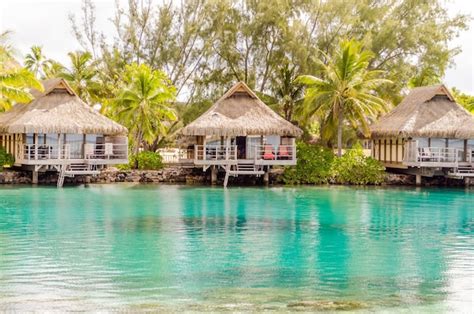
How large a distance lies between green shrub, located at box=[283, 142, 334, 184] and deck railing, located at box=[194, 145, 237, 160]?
2.73m

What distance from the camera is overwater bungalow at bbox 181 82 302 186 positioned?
30656 millimetres

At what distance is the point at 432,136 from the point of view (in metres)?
31.0

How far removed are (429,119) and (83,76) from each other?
17381mm

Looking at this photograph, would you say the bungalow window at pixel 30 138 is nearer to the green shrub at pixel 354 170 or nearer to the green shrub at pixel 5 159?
the green shrub at pixel 5 159

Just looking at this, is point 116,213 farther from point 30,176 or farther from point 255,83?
point 255,83

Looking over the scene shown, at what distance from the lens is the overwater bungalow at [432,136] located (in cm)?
3081

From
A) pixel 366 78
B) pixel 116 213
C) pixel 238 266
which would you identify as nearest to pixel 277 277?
pixel 238 266

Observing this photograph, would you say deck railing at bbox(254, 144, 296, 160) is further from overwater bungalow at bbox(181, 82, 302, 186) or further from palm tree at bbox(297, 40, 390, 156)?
palm tree at bbox(297, 40, 390, 156)

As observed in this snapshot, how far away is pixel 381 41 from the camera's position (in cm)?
3738

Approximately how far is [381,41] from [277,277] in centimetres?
2715

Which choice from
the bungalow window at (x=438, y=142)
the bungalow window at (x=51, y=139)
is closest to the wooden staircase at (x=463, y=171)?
the bungalow window at (x=438, y=142)

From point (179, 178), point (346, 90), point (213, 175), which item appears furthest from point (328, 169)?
point (179, 178)

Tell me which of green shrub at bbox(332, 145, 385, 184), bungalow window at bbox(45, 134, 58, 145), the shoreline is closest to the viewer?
bungalow window at bbox(45, 134, 58, 145)

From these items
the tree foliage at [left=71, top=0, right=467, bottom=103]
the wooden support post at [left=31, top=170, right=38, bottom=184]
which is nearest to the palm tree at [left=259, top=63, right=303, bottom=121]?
the tree foliage at [left=71, top=0, right=467, bottom=103]
